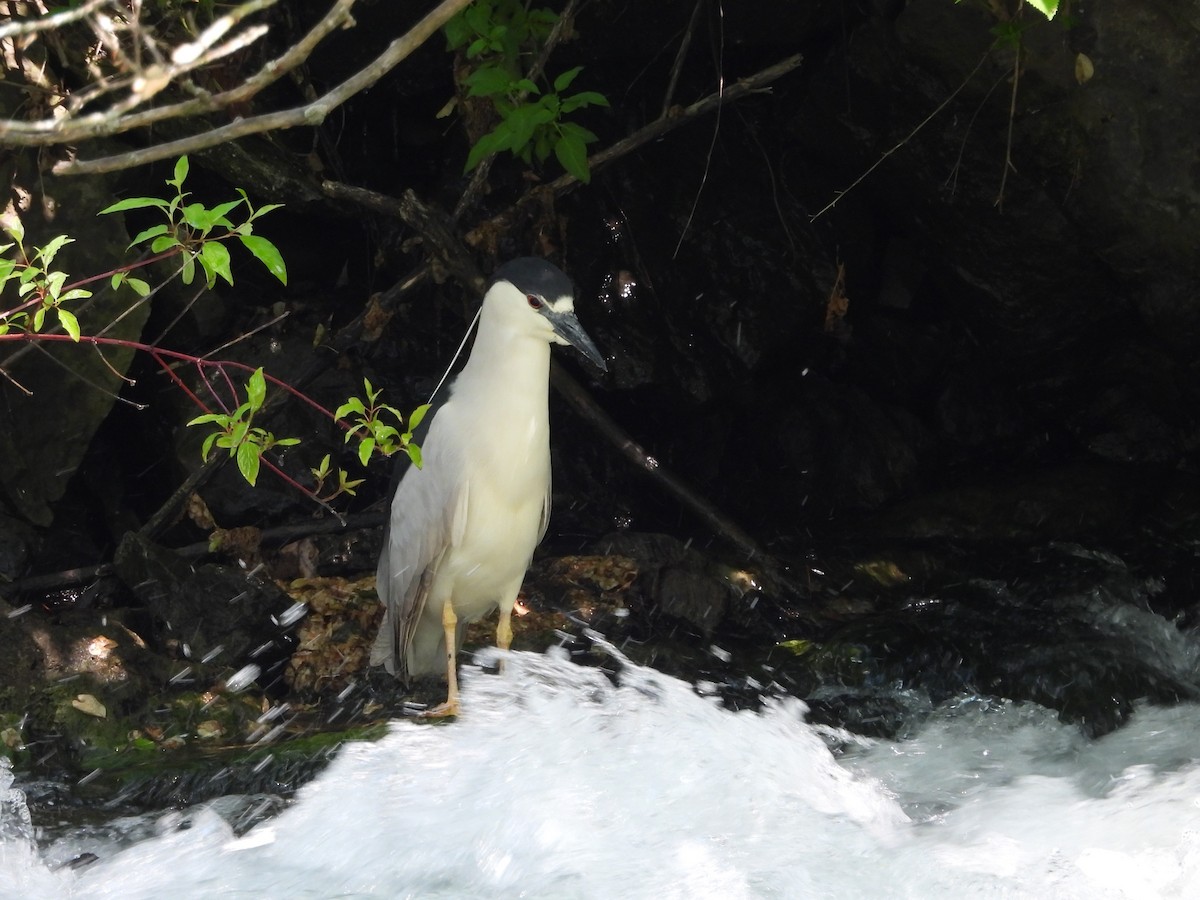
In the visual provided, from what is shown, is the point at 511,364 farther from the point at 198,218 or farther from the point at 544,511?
the point at 198,218

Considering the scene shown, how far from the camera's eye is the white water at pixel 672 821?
9.32ft

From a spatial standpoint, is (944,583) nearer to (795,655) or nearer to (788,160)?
(795,655)

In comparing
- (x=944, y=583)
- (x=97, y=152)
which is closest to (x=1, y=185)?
(x=97, y=152)

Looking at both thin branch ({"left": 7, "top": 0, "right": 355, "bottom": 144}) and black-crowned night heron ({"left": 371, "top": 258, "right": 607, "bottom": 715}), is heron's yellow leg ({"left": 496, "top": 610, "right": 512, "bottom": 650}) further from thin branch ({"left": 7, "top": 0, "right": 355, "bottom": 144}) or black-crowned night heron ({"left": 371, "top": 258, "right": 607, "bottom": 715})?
thin branch ({"left": 7, "top": 0, "right": 355, "bottom": 144})

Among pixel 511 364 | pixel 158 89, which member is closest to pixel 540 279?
pixel 511 364

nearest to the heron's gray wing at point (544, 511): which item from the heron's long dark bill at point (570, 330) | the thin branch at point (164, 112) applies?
the heron's long dark bill at point (570, 330)

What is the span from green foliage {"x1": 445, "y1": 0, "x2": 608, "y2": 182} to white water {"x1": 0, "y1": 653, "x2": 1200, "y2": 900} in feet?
5.87

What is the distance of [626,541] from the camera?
4.92 m

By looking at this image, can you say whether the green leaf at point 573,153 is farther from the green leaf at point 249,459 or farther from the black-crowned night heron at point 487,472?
the green leaf at point 249,459

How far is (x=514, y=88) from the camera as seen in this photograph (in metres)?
3.94

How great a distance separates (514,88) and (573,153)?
297mm

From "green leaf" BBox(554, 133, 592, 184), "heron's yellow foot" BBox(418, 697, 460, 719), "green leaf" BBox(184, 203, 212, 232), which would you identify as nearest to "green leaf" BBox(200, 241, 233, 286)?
"green leaf" BBox(184, 203, 212, 232)

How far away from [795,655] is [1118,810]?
135cm

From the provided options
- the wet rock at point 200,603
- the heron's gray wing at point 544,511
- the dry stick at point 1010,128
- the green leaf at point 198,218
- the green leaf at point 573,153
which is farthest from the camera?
the wet rock at point 200,603
